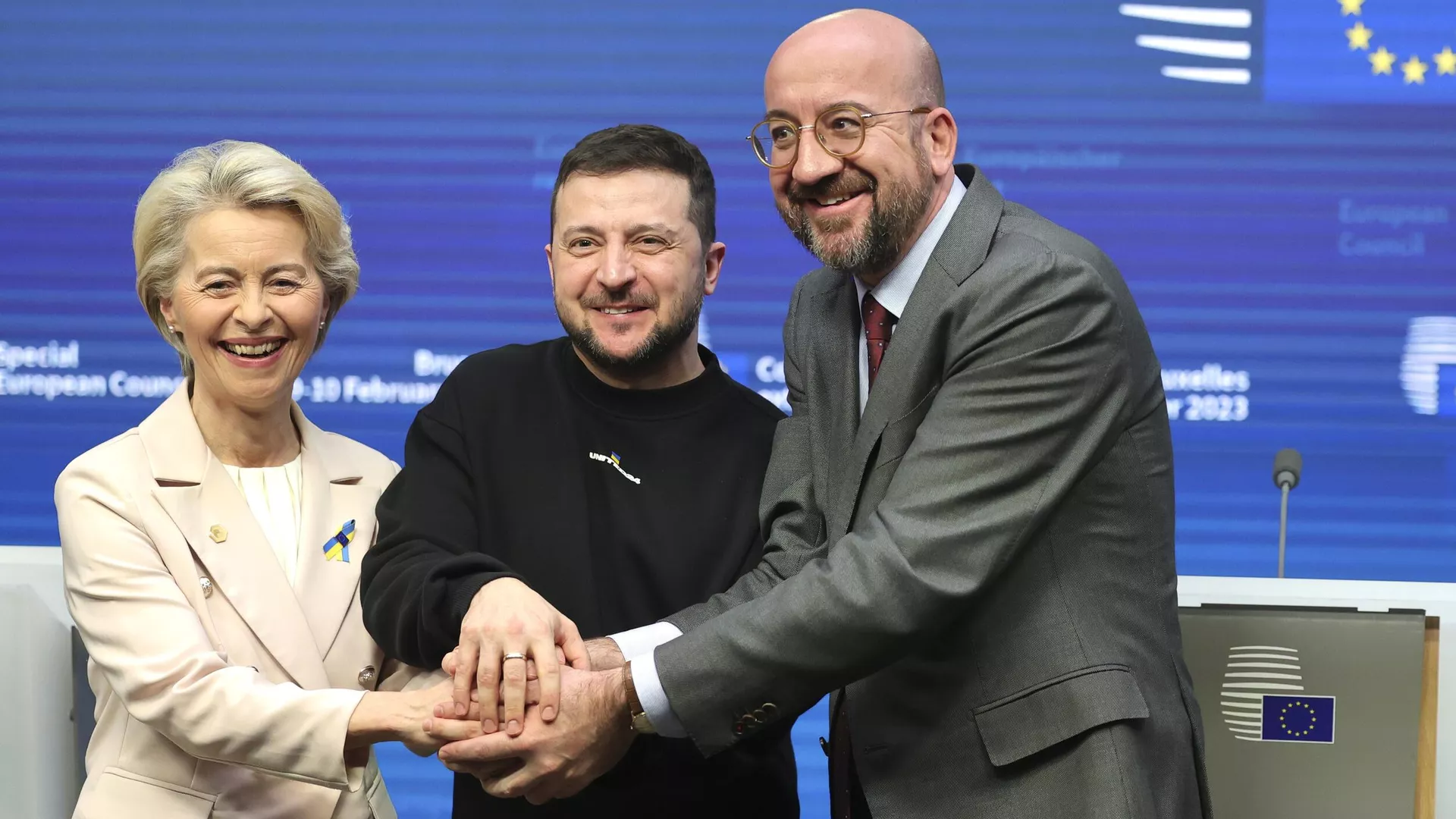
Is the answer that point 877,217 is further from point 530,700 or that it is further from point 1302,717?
point 1302,717

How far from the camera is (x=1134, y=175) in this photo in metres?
3.90

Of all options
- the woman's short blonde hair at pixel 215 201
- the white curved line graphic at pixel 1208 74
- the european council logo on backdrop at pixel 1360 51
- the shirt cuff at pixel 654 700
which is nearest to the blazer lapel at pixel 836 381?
the shirt cuff at pixel 654 700

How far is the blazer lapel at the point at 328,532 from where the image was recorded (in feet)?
7.04

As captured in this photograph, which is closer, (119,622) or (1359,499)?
(119,622)

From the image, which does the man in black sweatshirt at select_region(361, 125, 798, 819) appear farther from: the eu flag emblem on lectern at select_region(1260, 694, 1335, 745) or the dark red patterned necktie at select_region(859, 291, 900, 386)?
the eu flag emblem on lectern at select_region(1260, 694, 1335, 745)

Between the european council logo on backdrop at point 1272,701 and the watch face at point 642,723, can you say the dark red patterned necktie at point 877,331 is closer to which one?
the watch face at point 642,723

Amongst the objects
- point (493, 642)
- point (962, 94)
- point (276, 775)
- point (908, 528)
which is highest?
point (962, 94)

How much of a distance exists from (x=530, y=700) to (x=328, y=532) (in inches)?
15.9

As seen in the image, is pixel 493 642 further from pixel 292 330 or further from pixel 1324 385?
pixel 1324 385

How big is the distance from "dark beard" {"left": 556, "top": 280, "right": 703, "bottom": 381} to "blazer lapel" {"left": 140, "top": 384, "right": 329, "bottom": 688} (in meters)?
0.56

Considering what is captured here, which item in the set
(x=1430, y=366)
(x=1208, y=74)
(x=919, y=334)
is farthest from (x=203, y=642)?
(x=1430, y=366)

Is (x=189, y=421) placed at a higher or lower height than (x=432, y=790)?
higher

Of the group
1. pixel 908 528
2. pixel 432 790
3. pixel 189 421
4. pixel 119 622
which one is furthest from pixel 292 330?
pixel 432 790

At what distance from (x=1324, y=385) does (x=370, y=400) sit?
8.54 feet
